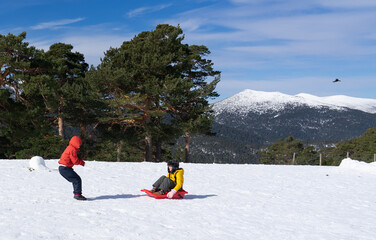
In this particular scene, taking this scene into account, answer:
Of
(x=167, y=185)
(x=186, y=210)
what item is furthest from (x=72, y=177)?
(x=186, y=210)

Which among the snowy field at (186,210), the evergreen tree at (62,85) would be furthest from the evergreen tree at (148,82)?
the snowy field at (186,210)

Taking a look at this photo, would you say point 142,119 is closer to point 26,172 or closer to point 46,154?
point 46,154

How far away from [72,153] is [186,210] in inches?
116

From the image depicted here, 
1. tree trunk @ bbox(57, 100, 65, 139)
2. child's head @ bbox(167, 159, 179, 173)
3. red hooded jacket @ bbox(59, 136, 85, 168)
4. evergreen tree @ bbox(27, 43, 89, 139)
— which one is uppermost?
evergreen tree @ bbox(27, 43, 89, 139)

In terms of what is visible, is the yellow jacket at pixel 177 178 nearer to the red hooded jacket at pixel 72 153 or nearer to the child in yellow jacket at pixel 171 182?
the child in yellow jacket at pixel 171 182

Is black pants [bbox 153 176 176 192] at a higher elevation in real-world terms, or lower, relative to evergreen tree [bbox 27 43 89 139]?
lower

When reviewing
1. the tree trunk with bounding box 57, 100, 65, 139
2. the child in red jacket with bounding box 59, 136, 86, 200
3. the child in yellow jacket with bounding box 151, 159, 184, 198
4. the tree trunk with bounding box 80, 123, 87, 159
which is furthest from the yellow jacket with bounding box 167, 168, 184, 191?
the tree trunk with bounding box 80, 123, 87, 159

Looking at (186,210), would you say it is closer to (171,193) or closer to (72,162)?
(171,193)

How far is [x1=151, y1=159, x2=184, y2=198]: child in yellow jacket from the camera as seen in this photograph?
9258mm

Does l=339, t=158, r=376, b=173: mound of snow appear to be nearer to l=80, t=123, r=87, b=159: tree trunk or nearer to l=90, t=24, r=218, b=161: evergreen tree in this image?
l=90, t=24, r=218, b=161: evergreen tree

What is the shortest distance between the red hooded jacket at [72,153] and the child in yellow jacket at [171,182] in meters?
2.10

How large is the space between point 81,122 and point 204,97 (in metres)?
11.2

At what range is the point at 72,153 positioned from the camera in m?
8.45

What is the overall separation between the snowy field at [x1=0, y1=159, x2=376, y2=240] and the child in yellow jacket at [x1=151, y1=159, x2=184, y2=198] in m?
0.29
